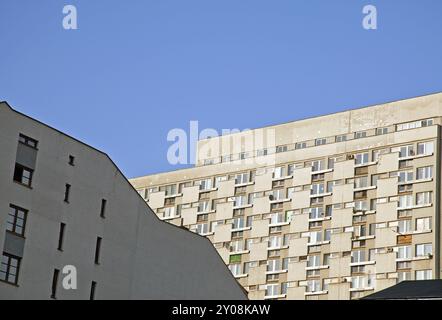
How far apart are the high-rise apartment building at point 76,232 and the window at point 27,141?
0.07ft

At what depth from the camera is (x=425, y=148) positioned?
12762cm

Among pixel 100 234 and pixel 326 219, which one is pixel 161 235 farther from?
pixel 326 219

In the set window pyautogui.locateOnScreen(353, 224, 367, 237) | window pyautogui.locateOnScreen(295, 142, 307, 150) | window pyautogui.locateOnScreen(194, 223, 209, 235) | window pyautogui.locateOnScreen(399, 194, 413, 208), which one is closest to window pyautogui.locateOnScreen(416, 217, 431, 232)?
window pyautogui.locateOnScreen(399, 194, 413, 208)

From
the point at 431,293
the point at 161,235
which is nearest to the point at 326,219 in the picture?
the point at 161,235

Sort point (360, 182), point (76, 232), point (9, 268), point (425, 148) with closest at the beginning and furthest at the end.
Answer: point (9, 268) → point (76, 232) → point (425, 148) → point (360, 182)

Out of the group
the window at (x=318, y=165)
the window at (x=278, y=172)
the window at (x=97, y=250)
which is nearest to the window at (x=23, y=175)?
the window at (x=97, y=250)

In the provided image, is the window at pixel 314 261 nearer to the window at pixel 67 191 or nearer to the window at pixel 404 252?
the window at pixel 404 252

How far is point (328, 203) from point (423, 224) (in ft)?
43.7

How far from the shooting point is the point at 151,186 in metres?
148

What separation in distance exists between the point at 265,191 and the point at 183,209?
12.2 m

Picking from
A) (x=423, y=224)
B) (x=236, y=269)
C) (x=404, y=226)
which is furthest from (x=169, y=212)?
(x=423, y=224)

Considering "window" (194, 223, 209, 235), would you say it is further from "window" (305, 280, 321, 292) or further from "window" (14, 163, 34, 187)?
"window" (14, 163, 34, 187)

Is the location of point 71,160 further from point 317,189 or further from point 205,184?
point 205,184

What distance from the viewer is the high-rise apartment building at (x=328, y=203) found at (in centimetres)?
12626
